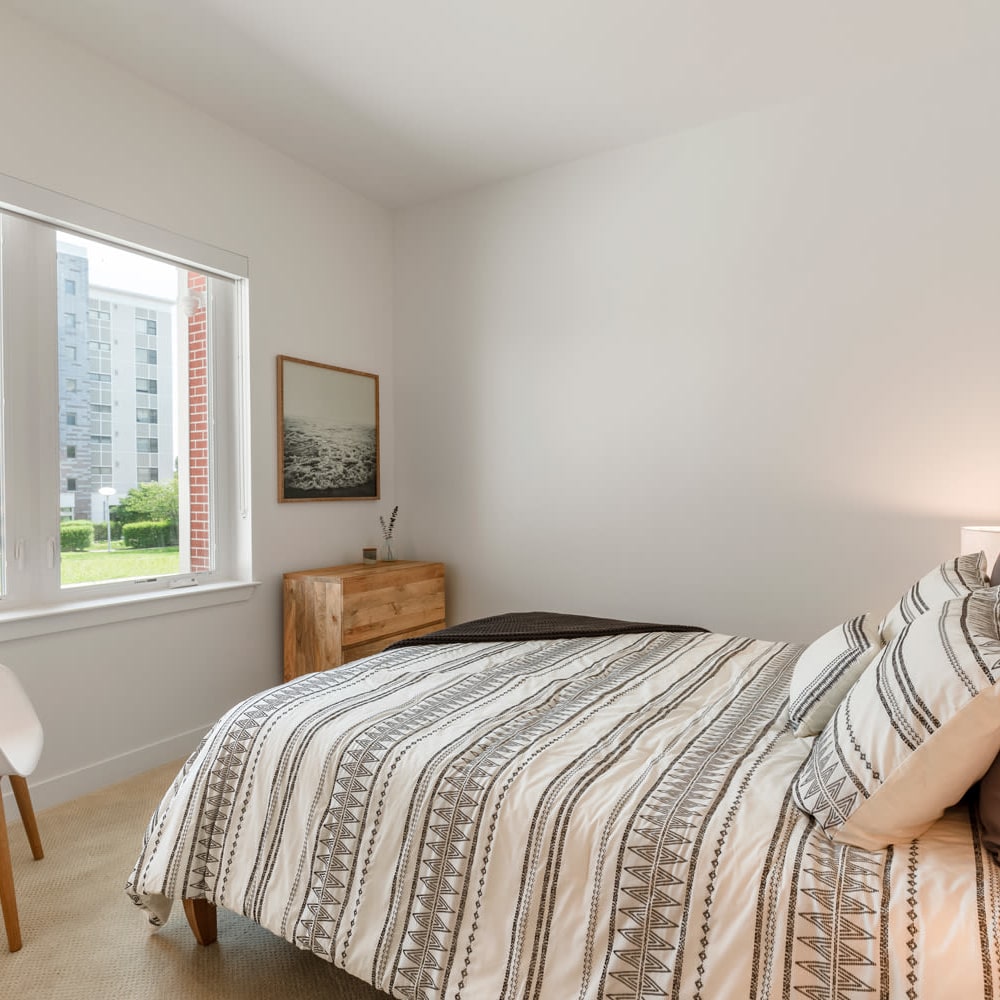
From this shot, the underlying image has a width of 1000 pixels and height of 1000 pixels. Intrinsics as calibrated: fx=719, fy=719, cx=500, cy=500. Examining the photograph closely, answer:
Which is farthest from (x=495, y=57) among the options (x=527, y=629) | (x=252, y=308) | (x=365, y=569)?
(x=365, y=569)

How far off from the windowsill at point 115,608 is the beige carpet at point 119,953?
0.74 metres

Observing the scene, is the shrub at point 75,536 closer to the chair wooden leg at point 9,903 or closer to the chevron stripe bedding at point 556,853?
the chair wooden leg at point 9,903

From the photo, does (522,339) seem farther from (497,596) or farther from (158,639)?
(158,639)

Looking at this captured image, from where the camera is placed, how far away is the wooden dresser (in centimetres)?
338

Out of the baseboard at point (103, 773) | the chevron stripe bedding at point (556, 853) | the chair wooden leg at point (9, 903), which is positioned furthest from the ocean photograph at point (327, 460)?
the chair wooden leg at point (9, 903)

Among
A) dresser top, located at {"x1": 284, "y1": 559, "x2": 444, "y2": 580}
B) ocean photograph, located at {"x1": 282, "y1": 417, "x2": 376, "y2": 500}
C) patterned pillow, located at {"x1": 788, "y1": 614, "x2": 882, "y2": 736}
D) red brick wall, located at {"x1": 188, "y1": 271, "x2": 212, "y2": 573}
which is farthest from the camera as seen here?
ocean photograph, located at {"x1": 282, "y1": 417, "x2": 376, "y2": 500}

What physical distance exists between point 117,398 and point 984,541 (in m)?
3.36

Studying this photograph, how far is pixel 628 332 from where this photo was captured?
11.8 ft

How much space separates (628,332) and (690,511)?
0.94 metres

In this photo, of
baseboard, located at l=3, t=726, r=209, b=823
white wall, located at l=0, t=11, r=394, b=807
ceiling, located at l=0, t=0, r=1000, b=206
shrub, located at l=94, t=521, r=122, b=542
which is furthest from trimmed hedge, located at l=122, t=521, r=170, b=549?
ceiling, located at l=0, t=0, r=1000, b=206

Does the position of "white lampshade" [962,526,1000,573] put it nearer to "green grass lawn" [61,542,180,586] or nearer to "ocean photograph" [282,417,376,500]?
"ocean photograph" [282,417,376,500]

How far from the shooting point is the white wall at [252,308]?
2.65 m

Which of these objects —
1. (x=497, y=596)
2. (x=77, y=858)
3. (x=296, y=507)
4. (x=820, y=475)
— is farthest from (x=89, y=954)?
(x=820, y=475)

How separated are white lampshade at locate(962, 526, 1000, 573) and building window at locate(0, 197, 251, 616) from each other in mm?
3005
